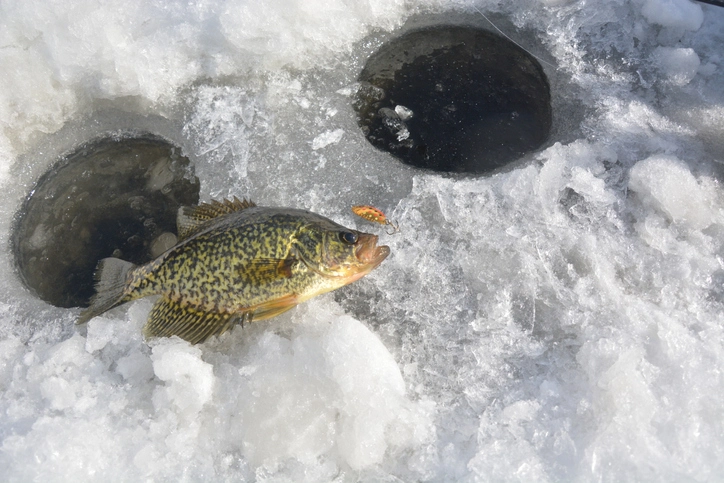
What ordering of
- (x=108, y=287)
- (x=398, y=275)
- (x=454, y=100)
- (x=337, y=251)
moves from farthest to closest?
(x=454, y=100)
(x=398, y=275)
(x=108, y=287)
(x=337, y=251)

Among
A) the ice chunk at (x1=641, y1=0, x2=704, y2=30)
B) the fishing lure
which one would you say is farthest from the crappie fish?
the ice chunk at (x1=641, y1=0, x2=704, y2=30)

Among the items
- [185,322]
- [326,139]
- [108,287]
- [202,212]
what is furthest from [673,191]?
[108,287]

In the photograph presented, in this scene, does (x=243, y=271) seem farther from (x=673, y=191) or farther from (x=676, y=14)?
(x=676, y=14)

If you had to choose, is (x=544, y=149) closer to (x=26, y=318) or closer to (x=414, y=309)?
(x=414, y=309)

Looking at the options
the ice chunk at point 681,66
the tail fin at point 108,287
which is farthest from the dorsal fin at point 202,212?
the ice chunk at point 681,66

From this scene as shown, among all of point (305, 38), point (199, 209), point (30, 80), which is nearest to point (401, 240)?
point (199, 209)

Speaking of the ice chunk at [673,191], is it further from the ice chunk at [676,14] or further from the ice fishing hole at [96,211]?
the ice fishing hole at [96,211]
